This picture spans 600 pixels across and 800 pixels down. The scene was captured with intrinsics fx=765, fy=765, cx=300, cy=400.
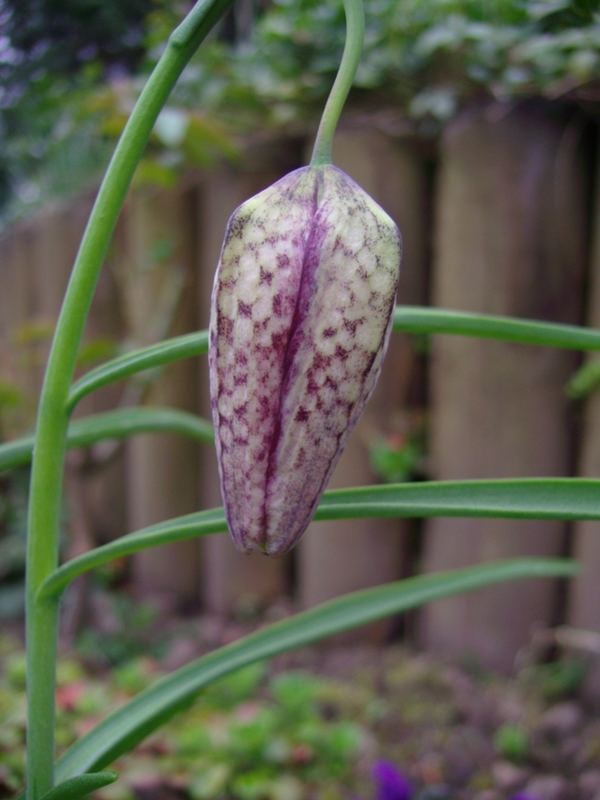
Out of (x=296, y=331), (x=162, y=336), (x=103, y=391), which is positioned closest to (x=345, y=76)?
(x=296, y=331)

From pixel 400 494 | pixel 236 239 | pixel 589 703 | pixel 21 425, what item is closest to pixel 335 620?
pixel 400 494

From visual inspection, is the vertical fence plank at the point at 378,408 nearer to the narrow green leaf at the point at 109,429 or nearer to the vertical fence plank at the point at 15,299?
the narrow green leaf at the point at 109,429

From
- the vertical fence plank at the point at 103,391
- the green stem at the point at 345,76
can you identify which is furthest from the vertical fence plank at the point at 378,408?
the green stem at the point at 345,76

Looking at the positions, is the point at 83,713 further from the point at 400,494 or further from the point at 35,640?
the point at 400,494

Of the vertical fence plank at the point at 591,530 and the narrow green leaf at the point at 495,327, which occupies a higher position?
the narrow green leaf at the point at 495,327

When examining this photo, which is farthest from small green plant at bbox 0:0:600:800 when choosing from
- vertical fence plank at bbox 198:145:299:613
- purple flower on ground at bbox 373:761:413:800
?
vertical fence plank at bbox 198:145:299:613

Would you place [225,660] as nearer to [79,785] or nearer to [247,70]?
[79,785]
